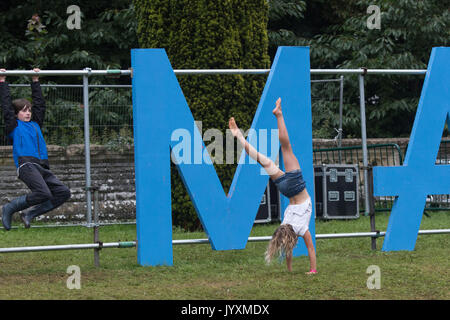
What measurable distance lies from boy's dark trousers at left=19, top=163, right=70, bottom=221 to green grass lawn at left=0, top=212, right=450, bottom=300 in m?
0.65

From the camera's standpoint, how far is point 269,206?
11180 mm

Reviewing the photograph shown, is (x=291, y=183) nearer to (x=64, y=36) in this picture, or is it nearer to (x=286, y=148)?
(x=286, y=148)

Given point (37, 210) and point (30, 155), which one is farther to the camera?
point (37, 210)

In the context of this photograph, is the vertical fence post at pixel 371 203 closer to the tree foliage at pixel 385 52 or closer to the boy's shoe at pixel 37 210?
the boy's shoe at pixel 37 210

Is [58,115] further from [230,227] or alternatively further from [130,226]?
[230,227]

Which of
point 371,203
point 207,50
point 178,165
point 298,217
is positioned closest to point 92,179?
point 207,50

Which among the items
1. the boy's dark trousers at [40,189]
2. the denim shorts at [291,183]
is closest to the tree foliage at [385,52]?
the denim shorts at [291,183]

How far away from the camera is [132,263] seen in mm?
7477

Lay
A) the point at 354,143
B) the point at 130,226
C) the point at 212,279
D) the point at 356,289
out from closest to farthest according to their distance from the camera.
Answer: the point at 356,289 → the point at 212,279 → the point at 130,226 → the point at 354,143

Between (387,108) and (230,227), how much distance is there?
29.7 ft

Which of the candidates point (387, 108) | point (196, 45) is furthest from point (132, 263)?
point (387, 108)

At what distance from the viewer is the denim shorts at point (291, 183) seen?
6875 millimetres

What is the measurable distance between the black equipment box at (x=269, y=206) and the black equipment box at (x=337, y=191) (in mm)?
809

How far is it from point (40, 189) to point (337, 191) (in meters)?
6.08
